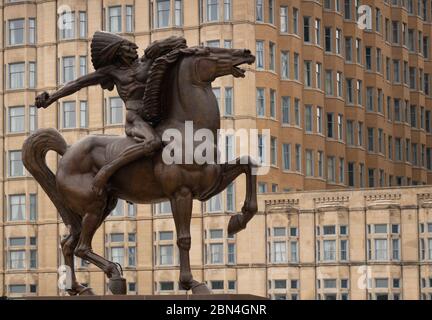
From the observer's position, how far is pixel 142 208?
76.3 m

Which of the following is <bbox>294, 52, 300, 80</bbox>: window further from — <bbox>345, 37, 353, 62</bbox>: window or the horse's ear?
the horse's ear

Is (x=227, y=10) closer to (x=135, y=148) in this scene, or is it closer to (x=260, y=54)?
(x=260, y=54)

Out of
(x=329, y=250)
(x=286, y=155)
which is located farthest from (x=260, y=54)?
(x=329, y=250)

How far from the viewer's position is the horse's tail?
19484mm

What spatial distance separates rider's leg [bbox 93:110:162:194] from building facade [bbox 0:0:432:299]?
5123 cm

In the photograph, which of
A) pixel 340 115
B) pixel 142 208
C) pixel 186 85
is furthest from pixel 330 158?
pixel 186 85

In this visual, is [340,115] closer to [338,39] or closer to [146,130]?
[338,39]

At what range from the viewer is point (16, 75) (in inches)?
3179

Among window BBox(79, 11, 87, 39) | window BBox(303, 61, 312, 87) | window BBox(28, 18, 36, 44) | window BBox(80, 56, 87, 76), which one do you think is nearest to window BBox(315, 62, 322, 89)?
window BBox(303, 61, 312, 87)

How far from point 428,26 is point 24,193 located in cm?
2957

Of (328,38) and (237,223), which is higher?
(328,38)

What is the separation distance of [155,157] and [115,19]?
6071 cm

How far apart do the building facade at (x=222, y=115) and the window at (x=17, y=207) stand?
7 centimetres
